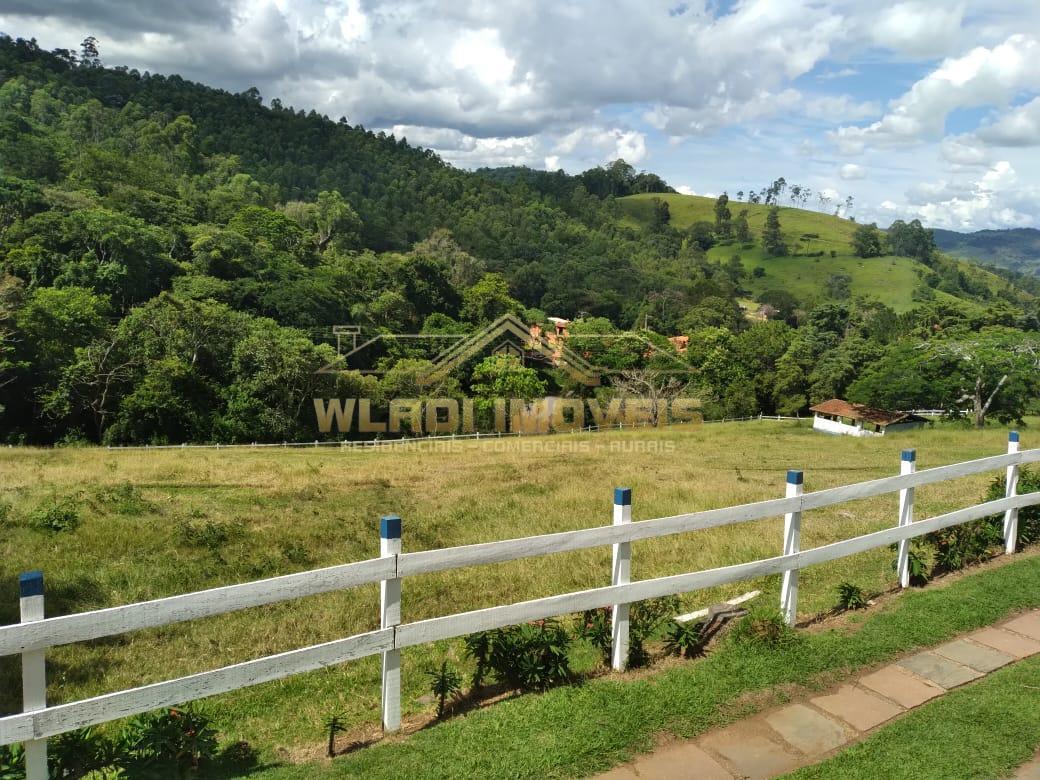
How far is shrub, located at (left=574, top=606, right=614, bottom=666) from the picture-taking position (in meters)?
5.11

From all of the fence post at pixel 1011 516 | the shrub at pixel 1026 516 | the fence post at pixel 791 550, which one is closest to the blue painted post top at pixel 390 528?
the fence post at pixel 791 550

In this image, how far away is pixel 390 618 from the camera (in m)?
4.12

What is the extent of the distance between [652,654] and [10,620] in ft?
20.0

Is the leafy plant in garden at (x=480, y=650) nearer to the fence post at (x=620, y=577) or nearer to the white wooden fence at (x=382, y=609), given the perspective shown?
the white wooden fence at (x=382, y=609)

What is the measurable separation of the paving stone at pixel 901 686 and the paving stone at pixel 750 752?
3.68 ft

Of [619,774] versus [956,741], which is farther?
[956,741]

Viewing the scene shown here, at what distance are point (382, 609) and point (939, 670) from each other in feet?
13.2

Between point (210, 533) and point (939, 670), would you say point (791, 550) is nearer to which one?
point (939, 670)

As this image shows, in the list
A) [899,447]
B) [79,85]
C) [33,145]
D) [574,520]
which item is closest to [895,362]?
[899,447]

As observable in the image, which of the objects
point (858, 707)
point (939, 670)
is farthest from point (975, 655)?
point (858, 707)

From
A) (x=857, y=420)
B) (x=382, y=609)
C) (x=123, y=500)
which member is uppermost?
(x=382, y=609)

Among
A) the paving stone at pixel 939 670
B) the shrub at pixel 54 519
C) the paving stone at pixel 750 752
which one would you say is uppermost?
the paving stone at pixel 939 670

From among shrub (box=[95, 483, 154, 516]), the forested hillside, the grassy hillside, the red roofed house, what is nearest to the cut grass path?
shrub (box=[95, 483, 154, 516])

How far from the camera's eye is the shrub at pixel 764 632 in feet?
17.2
